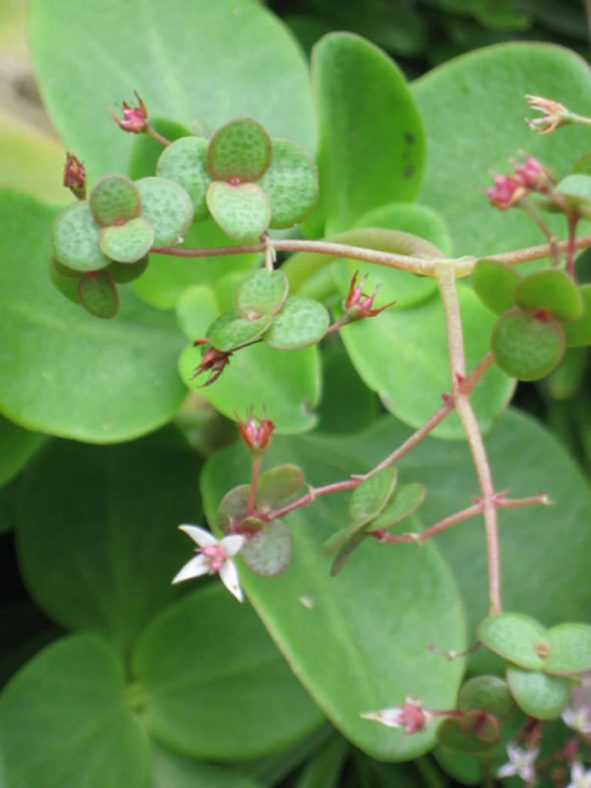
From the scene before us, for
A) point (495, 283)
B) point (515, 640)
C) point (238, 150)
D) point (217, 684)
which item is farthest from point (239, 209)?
point (217, 684)

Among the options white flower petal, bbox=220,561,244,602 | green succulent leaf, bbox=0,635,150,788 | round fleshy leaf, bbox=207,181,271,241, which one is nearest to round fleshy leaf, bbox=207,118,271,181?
round fleshy leaf, bbox=207,181,271,241

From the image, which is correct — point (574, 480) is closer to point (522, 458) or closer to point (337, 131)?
point (522, 458)

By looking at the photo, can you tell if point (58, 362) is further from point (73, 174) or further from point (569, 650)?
point (569, 650)

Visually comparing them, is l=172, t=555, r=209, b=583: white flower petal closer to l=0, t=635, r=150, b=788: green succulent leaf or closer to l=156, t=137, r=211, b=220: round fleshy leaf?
l=156, t=137, r=211, b=220: round fleshy leaf

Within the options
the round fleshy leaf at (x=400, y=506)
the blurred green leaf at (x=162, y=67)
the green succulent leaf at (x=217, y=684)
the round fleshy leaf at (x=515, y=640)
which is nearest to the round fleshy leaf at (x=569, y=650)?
the round fleshy leaf at (x=515, y=640)

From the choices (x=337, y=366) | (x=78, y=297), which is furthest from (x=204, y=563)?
(x=337, y=366)

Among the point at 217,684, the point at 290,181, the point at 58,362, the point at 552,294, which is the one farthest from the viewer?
the point at 217,684

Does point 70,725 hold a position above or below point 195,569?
below
